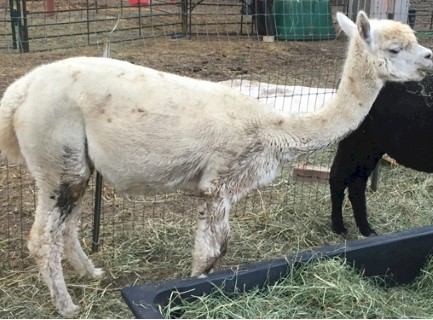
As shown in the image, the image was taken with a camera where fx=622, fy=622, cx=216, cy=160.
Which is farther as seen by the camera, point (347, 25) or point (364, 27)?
point (347, 25)

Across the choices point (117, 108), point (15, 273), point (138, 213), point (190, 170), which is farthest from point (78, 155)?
point (138, 213)

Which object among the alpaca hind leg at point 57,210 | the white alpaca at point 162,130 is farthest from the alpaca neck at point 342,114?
the alpaca hind leg at point 57,210

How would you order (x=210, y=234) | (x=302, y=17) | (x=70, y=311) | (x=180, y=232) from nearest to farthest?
(x=210, y=234)
(x=70, y=311)
(x=180, y=232)
(x=302, y=17)

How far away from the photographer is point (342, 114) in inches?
142

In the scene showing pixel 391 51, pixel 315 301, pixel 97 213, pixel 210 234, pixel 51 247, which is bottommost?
pixel 315 301

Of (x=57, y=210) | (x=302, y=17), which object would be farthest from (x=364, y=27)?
(x=302, y=17)

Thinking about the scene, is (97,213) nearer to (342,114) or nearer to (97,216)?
(97,216)

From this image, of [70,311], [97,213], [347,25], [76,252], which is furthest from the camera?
[97,213]

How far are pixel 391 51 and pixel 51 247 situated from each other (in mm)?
2262

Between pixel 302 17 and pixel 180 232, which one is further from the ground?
pixel 302 17

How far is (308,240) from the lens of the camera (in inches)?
192

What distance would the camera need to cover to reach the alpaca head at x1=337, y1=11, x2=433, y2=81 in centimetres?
356

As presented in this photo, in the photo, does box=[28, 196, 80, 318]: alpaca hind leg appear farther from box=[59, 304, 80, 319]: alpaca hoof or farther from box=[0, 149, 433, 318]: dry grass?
box=[0, 149, 433, 318]: dry grass

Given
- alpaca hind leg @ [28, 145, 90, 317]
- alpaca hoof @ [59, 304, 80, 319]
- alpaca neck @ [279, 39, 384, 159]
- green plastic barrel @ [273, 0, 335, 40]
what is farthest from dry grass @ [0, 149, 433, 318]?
green plastic barrel @ [273, 0, 335, 40]
